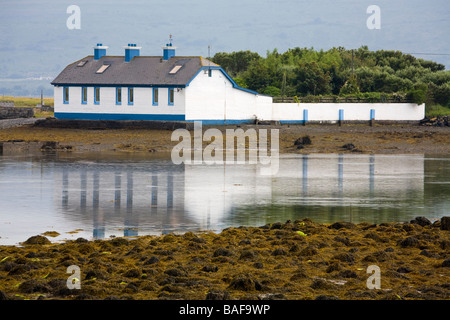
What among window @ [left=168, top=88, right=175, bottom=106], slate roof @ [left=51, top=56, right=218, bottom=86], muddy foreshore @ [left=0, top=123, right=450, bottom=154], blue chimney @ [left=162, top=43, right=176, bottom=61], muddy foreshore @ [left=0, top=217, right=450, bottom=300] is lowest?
muddy foreshore @ [left=0, top=217, right=450, bottom=300]

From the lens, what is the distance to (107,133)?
2042 inches

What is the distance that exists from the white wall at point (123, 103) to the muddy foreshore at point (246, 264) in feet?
120

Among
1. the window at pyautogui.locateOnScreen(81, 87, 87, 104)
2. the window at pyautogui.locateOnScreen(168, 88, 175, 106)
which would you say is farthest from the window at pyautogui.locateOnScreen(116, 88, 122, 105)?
the window at pyautogui.locateOnScreen(168, 88, 175, 106)

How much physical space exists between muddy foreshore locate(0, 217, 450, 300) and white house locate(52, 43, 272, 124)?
36.7 metres

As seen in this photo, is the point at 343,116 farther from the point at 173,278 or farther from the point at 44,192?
the point at 173,278

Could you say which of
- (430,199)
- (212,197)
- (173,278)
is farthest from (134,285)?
(430,199)

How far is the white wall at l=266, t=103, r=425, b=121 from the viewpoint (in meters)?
61.2

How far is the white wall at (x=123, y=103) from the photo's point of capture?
55.5 m

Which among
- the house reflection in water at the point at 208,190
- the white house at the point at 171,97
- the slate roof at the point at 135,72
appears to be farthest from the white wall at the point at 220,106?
the house reflection in water at the point at 208,190

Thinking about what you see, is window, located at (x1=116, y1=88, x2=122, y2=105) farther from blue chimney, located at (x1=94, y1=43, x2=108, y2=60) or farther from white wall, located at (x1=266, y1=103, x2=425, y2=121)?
white wall, located at (x1=266, y1=103, x2=425, y2=121)

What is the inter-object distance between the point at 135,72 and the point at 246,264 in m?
44.3

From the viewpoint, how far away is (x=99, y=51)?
61781mm

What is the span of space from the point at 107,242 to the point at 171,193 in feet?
31.4
